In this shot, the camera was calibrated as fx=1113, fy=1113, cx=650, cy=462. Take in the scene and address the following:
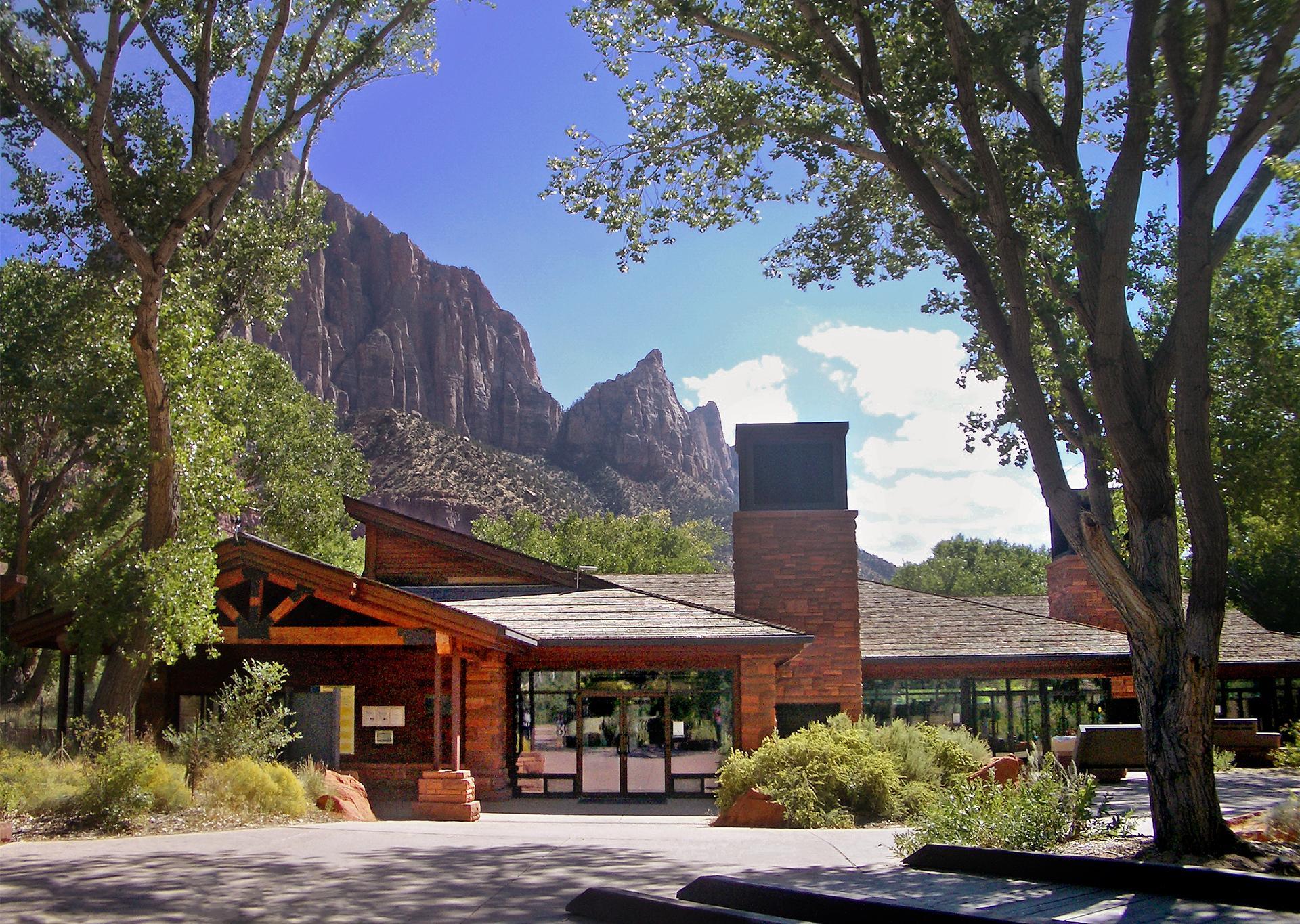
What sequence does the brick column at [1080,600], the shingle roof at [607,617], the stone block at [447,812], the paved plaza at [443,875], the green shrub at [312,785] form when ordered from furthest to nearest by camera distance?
the brick column at [1080,600] < the shingle roof at [607,617] < the stone block at [447,812] < the green shrub at [312,785] < the paved plaza at [443,875]

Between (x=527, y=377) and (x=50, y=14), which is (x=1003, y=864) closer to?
(x=50, y=14)

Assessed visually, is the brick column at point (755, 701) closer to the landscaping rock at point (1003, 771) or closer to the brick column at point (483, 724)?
the brick column at point (483, 724)

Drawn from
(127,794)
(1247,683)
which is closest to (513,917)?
(127,794)

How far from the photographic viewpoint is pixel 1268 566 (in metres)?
44.1

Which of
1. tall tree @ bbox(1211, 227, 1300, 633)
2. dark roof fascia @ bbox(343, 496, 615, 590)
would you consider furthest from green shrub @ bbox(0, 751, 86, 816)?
tall tree @ bbox(1211, 227, 1300, 633)

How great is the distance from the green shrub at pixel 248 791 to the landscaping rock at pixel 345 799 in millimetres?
849

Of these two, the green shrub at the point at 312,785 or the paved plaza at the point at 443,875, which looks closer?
the paved plaza at the point at 443,875

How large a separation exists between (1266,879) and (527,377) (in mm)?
124720

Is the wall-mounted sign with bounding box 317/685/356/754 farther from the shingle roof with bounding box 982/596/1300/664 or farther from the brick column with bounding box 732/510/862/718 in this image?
the shingle roof with bounding box 982/596/1300/664

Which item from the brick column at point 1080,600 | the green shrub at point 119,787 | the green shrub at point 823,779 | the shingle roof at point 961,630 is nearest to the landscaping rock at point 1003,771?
the green shrub at point 823,779

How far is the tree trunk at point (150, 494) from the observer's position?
15.1 meters

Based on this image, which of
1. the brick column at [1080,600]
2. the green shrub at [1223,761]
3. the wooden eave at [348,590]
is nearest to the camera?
the wooden eave at [348,590]

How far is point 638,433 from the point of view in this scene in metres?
111

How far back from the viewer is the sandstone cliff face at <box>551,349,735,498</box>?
349 feet
